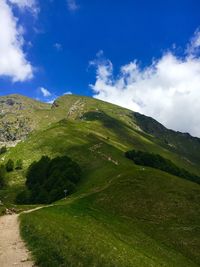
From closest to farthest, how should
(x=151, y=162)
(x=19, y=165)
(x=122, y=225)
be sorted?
(x=122, y=225) < (x=19, y=165) < (x=151, y=162)

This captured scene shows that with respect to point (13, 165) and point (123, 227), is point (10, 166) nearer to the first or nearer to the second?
point (13, 165)

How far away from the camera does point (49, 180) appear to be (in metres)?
135

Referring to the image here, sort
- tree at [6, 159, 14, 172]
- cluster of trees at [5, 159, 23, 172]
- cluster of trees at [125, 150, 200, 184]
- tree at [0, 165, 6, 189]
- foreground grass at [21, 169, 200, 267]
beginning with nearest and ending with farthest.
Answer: foreground grass at [21, 169, 200, 267] → tree at [0, 165, 6, 189] → cluster of trees at [5, 159, 23, 172] → tree at [6, 159, 14, 172] → cluster of trees at [125, 150, 200, 184]

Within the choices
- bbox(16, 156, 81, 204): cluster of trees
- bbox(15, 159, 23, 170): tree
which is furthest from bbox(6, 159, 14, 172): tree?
bbox(16, 156, 81, 204): cluster of trees

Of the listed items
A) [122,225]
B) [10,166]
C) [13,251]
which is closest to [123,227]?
[122,225]

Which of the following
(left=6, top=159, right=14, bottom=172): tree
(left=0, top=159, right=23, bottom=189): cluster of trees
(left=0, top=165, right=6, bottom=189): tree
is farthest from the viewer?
(left=6, top=159, right=14, bottom=172): tree

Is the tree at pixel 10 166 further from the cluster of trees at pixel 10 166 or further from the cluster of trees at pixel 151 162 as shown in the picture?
the cluster of trees at pixel 151 162

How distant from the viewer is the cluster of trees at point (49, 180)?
388 ft

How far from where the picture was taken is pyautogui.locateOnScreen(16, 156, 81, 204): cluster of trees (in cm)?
11812

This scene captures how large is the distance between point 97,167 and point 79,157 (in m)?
21.3

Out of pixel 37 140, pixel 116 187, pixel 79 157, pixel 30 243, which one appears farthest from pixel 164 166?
pixel 30 243

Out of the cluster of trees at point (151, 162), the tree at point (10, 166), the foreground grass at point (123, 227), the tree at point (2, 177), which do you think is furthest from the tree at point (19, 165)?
the foreground grass at point (123, 227)

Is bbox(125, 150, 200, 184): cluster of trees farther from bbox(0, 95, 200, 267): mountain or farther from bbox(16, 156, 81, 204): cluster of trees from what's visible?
bbox(0, 95, 200, 267): mountain

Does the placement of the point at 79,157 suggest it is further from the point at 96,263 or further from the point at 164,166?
the point at 96,263
